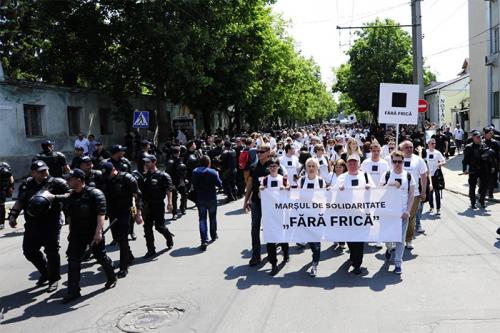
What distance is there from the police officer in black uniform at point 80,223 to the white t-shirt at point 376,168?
4404 millimetres

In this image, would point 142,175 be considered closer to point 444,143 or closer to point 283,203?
point 283,203

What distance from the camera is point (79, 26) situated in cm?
2436

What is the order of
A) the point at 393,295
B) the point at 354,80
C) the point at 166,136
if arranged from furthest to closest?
1. the point at 354,80
2. the point at 166,136
3. the point at 393,295

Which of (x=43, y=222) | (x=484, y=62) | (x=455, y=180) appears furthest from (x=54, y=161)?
(x=484, y=62)

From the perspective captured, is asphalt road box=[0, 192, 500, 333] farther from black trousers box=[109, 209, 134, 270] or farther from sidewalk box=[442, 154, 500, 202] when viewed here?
sidewalk box=[442, 154, 500, 202]

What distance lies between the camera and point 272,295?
6273mm

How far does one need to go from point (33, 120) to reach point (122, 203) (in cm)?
1656

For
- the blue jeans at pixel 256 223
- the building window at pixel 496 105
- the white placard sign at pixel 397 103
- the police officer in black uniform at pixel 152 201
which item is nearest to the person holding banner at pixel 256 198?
the blue jeans at pixel 256 223

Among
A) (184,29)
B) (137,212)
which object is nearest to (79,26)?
(184,29)

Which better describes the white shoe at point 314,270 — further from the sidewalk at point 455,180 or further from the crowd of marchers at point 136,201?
the sidewalk at point 455,180

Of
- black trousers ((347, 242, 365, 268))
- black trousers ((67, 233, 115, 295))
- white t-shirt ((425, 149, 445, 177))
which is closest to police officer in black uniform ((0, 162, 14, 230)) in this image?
black trousers ((67, 233, 115, 295))

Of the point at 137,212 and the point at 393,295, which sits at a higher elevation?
the point at 137,212

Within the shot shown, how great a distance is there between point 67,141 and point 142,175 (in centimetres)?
1660

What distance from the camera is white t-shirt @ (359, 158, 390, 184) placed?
8.62 meters
